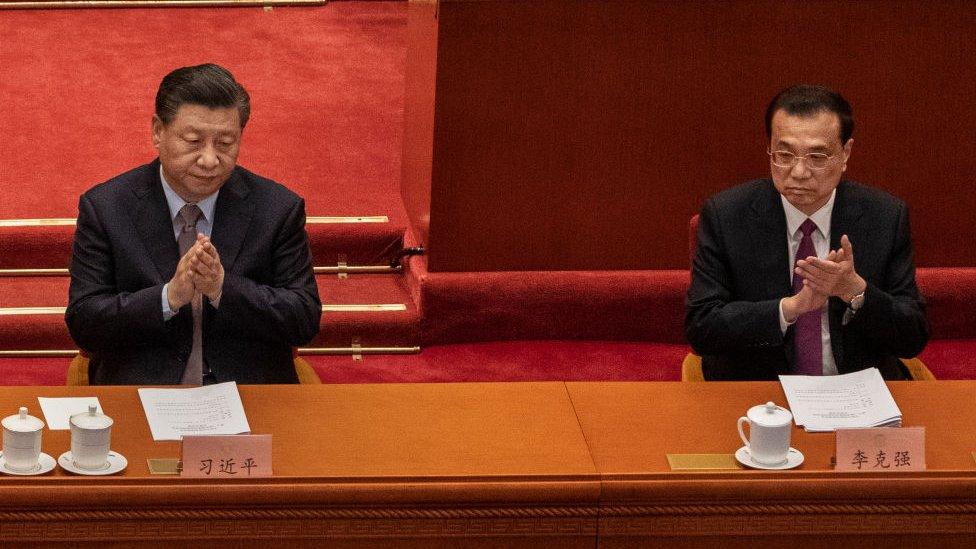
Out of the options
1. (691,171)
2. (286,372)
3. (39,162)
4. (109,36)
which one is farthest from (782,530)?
(109,36)

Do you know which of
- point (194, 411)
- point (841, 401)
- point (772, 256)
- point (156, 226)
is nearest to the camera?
point (194, 411)

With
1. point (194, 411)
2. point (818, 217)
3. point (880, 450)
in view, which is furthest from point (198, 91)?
point (880, 450)

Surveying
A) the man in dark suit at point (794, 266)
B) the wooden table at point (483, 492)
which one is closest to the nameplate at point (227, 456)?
the wooden table at point (483, 492)

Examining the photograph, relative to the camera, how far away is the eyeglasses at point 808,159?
10.5 ft

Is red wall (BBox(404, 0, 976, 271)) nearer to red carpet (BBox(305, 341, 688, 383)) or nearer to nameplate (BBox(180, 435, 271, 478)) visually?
red carpet (BBox(305, 341, 688, 383))

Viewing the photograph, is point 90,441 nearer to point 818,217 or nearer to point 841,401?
point 841,401

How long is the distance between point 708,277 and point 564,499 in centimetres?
88

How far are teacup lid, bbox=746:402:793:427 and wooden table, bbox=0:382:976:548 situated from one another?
0.08 metres

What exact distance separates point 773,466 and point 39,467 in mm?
1181

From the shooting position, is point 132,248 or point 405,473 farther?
point 132,248

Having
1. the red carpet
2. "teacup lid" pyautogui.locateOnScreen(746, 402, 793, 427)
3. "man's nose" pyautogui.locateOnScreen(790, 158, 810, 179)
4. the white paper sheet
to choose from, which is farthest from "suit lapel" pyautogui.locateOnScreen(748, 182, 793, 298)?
the white paper sheet

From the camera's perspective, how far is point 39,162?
477 cm

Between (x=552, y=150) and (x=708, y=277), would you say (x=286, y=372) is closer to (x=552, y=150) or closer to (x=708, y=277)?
(x=708, y=277)

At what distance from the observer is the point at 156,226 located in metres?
3.17
